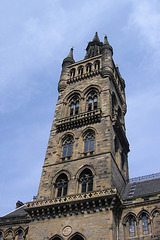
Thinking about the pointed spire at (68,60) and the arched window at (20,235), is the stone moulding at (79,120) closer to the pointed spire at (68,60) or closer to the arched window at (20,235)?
the arched window at (20,235)

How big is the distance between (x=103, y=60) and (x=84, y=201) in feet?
68.6

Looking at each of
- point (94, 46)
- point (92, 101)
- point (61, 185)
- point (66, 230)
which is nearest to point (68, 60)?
point (94, 46)

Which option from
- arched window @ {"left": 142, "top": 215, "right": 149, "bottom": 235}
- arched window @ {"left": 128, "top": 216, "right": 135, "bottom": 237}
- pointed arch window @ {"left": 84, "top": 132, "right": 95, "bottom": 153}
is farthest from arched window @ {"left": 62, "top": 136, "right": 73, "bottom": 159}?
arched window @ {"left": 142, "top": 215, "right": 149, "bottom": 235}

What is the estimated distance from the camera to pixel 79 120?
3045cm

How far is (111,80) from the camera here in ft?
117

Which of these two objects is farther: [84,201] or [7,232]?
[7,232]

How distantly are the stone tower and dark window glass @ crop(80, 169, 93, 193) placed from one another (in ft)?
0.29

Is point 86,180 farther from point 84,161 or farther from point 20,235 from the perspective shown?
point 20,235

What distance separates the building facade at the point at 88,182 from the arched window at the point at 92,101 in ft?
0.40

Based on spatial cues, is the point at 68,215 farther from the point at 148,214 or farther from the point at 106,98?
the point at 106,98

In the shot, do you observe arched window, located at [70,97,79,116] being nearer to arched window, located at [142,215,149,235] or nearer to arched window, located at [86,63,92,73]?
arched window, located at [86,63,92,73]

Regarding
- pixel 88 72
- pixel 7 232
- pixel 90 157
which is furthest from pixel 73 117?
pixel 7 232

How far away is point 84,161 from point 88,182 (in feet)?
7.28

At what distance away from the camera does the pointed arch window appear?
28.0 metres
